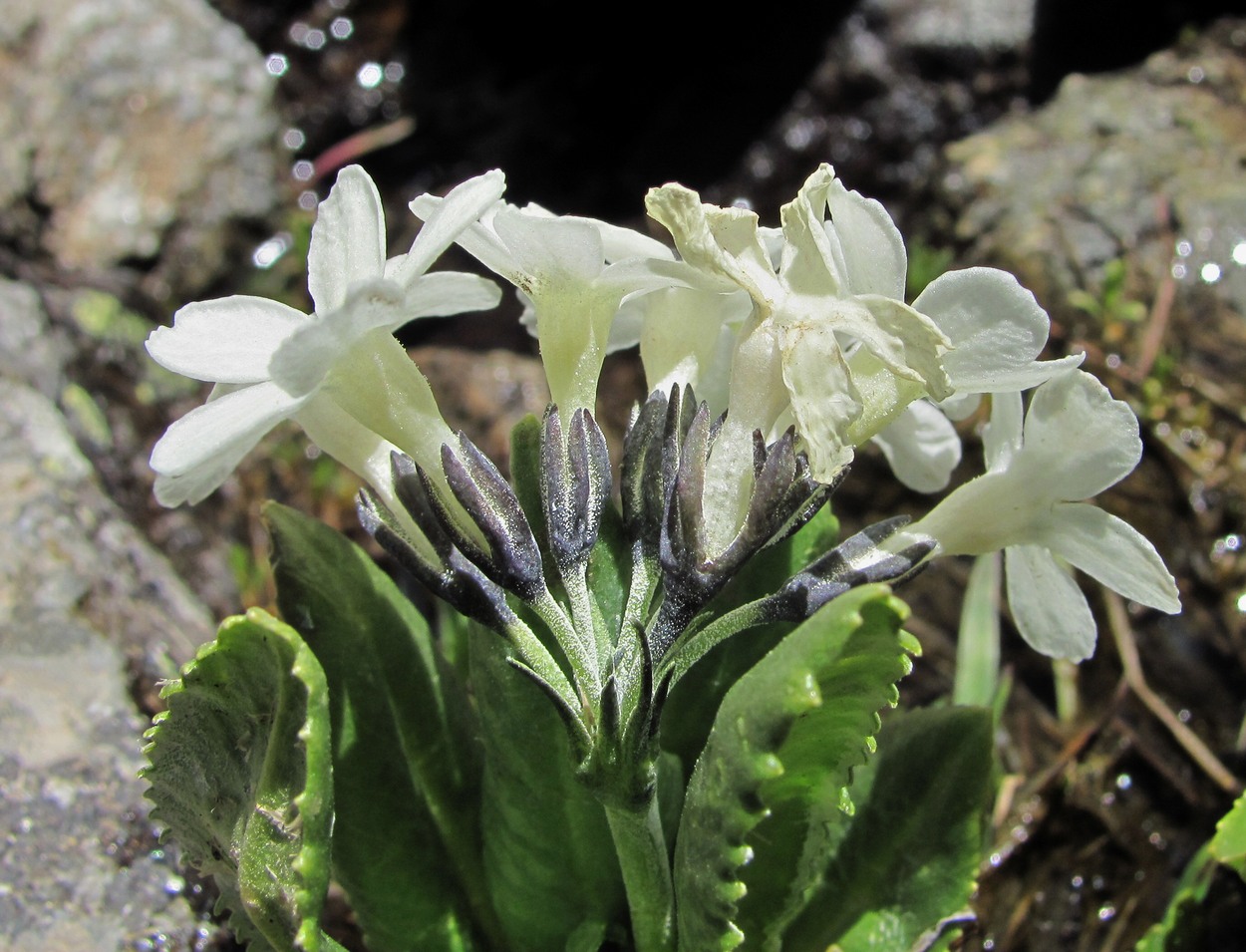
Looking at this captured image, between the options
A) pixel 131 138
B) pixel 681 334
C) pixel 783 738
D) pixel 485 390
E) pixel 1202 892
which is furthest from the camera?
pixel 131 138

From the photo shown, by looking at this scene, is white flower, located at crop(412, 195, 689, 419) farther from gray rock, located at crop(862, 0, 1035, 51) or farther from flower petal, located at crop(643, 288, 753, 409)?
gray rock, located at crop(862, 0, 1035, 51)

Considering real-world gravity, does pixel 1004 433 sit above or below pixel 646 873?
above

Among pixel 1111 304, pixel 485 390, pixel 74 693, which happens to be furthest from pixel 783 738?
pixel 485 390

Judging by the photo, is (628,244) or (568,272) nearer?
(568,272)

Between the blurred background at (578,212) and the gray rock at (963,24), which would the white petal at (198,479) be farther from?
the gray rock at (963,24)

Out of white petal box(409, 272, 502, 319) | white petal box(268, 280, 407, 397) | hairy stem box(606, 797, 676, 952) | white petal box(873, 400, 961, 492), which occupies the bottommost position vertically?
hairy stem box(606, 797, 676, 952)

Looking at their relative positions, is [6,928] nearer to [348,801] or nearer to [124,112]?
[348,801]

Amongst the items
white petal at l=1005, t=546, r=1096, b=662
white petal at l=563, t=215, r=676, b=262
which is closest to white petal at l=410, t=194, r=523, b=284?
white petal at l=563, t=215, r=676, b=262

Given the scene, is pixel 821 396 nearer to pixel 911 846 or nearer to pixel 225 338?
pixel 225 338
